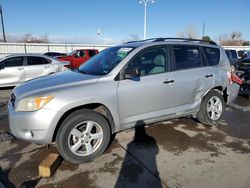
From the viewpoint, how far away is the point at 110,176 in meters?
3.11

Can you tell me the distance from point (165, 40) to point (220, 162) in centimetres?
241

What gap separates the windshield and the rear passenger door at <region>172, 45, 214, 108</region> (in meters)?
1.01

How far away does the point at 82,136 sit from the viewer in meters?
3.48

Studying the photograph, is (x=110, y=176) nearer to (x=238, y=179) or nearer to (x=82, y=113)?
(x=82, y=113)

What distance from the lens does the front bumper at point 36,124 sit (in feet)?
10.3

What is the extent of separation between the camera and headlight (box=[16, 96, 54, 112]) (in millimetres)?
3152

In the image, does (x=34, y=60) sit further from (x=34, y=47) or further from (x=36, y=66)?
(x=34, y=47)

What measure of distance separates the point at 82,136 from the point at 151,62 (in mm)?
1743

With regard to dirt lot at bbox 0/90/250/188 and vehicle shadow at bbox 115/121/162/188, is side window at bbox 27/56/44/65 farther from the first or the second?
vehicle shadow at bbox 115/121/162/188

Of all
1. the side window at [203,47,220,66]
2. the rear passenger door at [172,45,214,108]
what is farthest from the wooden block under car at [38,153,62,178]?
the side window at [203,47,220,66]

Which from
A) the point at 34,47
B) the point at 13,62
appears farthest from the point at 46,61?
the point at 34,47

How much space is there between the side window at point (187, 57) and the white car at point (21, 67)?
6709 mm

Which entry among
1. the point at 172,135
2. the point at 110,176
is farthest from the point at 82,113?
the point at 172,135

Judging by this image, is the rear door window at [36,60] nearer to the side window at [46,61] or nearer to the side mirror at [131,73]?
the side window at [46,61]
